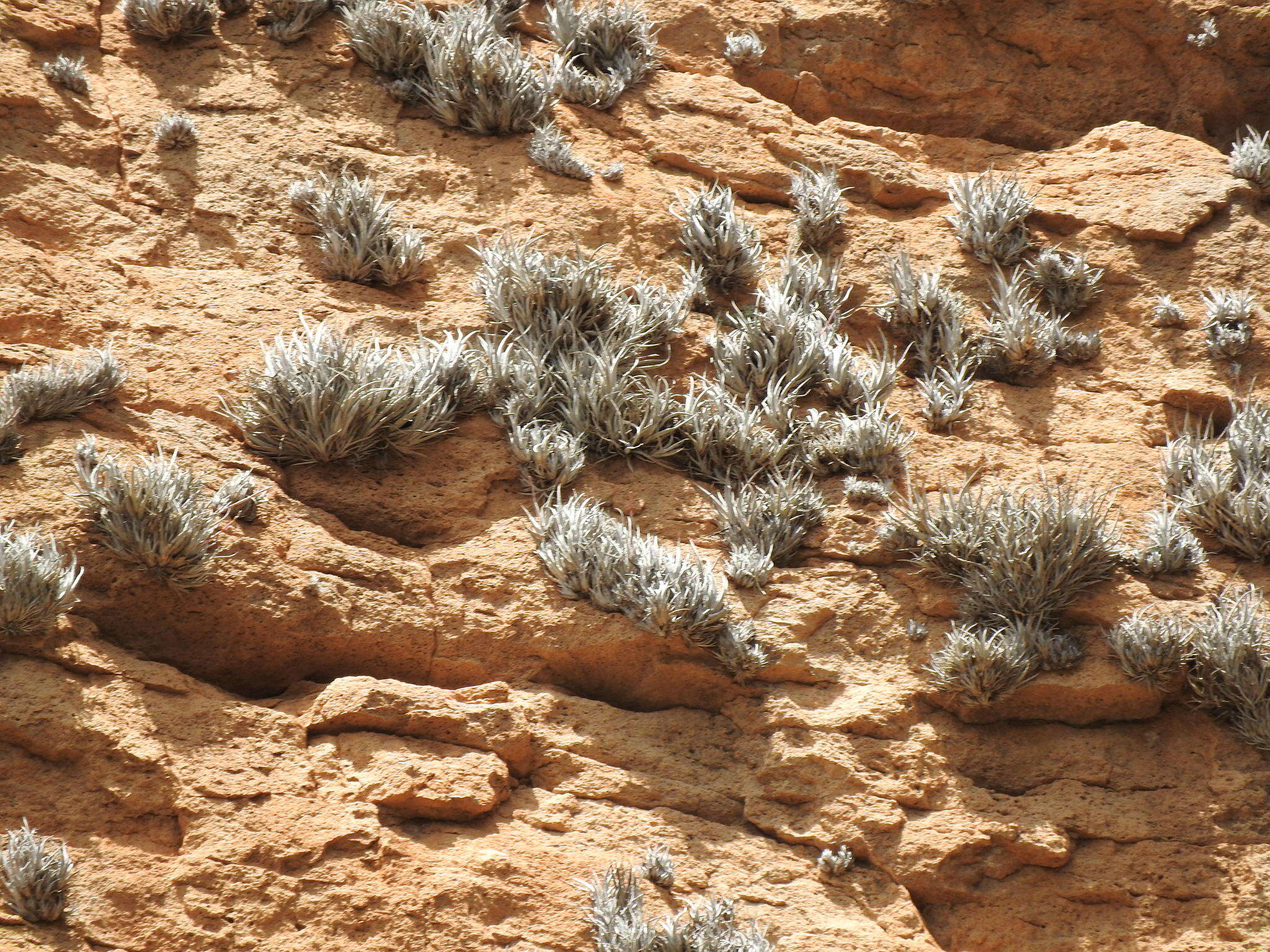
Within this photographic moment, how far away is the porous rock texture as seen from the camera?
13.4 ft

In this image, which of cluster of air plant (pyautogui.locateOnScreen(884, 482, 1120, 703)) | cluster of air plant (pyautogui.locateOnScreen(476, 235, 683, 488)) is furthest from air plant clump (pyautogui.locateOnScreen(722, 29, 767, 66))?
cluster of air plant (pyautogui.locateOnScreen(884, 482, 1120, 703))

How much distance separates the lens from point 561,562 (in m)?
4.99

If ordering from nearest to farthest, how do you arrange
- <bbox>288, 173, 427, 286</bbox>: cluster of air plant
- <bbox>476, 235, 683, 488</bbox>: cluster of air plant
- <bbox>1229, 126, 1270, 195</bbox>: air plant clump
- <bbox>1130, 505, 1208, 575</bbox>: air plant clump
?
<bbox>1130, 505, 1208, 575</bbox>: air plant clump < <bbox>476, 235, 683, 488</bbox>: cluster of air plant < <bbox>288, 173, 427, 286</bbox>: cluster of air plant < <bbox>1229, 126, 1270, 195</bbox>: air plant clump

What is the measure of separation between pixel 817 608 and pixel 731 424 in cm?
107

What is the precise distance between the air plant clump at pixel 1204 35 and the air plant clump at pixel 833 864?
6151mm

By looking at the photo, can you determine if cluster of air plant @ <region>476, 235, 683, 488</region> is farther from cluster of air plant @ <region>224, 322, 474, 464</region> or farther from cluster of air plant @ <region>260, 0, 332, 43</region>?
cluster of air plant @ <region>260, 0, 332, 43</region>

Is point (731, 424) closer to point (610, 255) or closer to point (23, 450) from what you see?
point (610, 255)

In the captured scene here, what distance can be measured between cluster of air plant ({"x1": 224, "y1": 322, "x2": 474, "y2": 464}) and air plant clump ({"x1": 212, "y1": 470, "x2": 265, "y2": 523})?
34 centimetres

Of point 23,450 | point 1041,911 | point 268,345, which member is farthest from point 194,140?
point 1041,911

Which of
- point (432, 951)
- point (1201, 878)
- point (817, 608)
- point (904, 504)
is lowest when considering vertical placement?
point (432, 951)

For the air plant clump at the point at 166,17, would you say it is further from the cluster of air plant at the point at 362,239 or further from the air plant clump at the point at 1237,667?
the air plant clump at the point at 1237,667

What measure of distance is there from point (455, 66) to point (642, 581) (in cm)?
364

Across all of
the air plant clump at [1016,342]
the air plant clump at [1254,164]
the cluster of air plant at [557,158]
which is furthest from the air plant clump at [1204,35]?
the cluster of air plant at [557,158]

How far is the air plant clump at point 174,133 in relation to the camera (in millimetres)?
6168
